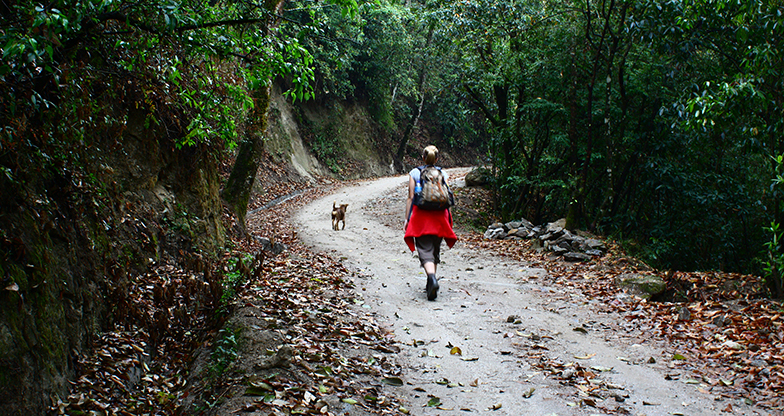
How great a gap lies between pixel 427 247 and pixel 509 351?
2.24 meters

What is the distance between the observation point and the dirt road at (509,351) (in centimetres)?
396

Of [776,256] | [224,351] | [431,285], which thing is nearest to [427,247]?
[431,285]

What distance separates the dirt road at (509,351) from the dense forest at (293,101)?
2552 millimetres

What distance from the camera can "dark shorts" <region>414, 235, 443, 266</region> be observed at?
6969 mm

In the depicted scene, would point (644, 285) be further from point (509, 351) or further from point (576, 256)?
point (509, 351)

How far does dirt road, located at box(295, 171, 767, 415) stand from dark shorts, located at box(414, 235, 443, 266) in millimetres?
531

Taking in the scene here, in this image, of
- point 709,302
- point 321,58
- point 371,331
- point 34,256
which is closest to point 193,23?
point 34,256

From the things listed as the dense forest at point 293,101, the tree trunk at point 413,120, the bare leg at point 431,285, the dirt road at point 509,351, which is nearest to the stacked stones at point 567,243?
the dirt road at point 509,351

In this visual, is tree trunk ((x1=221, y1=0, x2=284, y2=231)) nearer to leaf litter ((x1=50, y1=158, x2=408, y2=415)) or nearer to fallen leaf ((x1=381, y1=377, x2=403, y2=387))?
leaf litter ((x1=50, y1=158, x2=408, y2=415))

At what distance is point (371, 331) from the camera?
5.45 metres

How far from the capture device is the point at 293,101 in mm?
4738

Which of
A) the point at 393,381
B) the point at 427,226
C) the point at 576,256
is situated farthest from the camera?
the point at 576,256

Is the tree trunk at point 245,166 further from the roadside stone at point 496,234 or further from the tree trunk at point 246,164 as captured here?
the roadside stone at point 496,234

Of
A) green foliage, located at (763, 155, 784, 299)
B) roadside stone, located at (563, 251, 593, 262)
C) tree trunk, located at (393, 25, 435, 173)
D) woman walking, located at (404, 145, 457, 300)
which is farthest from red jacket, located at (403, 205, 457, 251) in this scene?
tree trunk, located at (393, 25, 435, 173)
